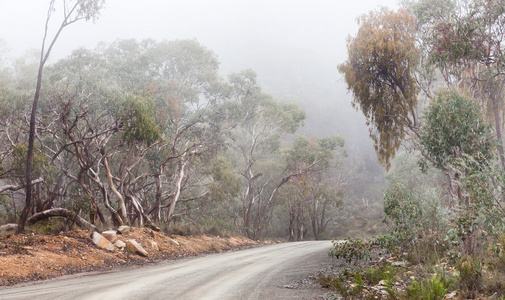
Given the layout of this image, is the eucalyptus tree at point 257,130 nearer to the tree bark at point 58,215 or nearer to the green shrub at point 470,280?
the tree bark at point 58,215

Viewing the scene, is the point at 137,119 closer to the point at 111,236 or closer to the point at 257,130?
the point at 111,236

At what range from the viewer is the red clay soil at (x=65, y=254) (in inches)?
333

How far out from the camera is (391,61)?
13492 mm

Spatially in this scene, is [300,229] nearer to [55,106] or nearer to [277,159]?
[277,159]

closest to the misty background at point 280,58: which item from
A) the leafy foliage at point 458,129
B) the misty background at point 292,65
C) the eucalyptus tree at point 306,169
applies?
the misty background at point 292,65

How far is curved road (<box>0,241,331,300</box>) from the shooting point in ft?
22.1

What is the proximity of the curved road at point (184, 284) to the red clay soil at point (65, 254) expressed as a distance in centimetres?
70

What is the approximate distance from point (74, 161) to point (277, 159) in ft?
84.2

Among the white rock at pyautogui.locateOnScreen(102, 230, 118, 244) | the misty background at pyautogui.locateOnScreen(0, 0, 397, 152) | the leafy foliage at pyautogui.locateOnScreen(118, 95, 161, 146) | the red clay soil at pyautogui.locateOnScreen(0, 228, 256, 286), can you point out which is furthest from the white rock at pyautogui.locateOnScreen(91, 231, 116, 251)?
the misty background at pyautogui.locateOnScreen(0, 0, 397, 152)

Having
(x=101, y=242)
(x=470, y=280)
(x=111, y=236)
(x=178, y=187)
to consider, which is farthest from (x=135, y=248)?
(x=470, y=280)

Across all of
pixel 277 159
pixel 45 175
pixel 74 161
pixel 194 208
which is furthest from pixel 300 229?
pixel 45 175

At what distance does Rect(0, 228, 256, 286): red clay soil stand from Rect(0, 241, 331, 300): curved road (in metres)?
0.70

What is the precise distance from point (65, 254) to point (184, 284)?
171 inches

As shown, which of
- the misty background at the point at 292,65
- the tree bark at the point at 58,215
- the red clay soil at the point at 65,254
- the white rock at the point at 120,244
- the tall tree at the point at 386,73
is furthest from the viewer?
the misty background at the point at 292,65
